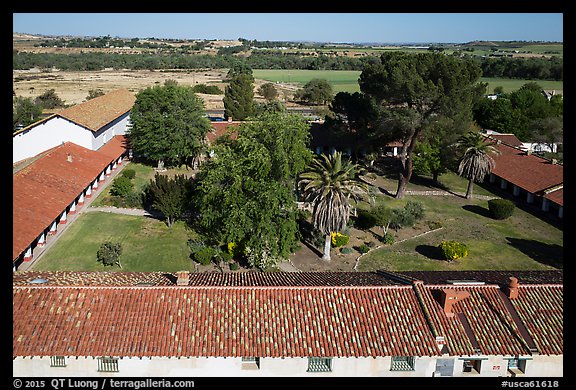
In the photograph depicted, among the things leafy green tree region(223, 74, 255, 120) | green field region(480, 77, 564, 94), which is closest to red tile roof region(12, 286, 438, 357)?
leafy green tree region(223, 74, 255, 120)

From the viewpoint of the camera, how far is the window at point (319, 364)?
57.9 feet

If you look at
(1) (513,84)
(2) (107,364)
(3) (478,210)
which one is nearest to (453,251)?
(3) (478,210)

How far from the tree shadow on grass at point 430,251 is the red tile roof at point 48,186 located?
80.3 feet

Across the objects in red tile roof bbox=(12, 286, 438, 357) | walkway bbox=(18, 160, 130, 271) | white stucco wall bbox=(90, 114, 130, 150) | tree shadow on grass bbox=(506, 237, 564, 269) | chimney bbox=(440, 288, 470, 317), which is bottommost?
walkway bbox=(18, 160, 130, 271)

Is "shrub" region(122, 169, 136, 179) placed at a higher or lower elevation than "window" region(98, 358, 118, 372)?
lower

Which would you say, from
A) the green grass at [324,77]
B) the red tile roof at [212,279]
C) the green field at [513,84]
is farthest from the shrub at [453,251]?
the green grass at [324,77]

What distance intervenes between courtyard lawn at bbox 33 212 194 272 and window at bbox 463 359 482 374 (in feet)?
59.7

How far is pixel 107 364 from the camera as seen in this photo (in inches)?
674

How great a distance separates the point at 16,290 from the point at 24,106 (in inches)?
2359

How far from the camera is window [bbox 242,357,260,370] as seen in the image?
17625 mm

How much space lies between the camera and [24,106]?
7075cm

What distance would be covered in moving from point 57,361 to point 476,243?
29.7 meters

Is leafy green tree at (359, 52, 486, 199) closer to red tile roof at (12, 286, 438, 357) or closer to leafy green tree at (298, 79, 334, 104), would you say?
red tile roof at (12, 286, 438, 357)
